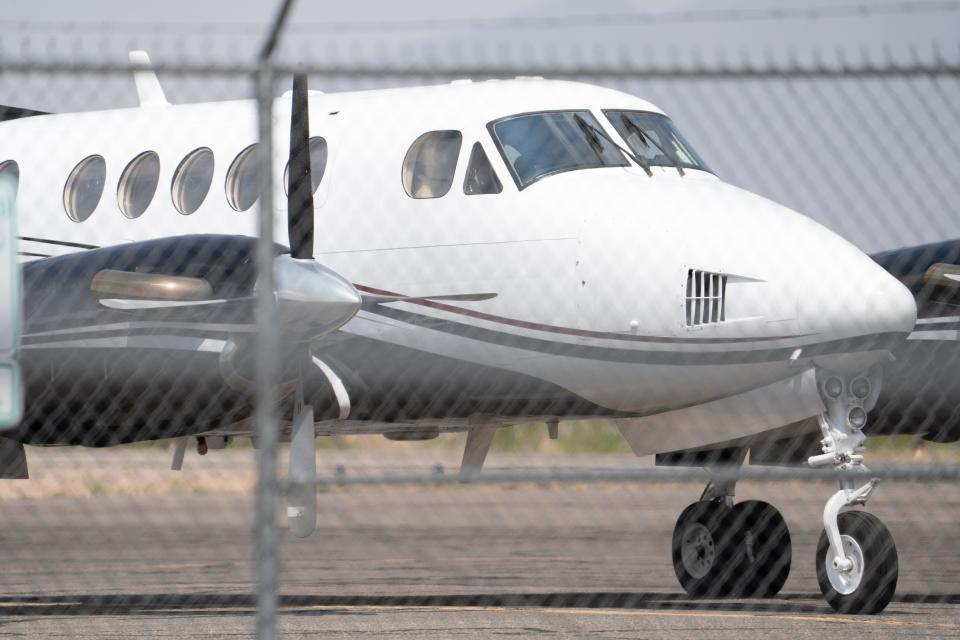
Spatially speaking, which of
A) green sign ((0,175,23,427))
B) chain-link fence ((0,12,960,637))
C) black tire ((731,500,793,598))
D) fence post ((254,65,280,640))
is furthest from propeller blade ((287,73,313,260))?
black tire ((731,500,793,598))

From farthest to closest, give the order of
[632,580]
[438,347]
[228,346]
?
[632,580] → [438,347] → [228,346]

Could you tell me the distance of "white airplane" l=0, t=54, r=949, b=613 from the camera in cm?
879

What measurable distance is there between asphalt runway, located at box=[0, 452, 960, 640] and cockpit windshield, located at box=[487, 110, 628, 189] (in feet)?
9.59

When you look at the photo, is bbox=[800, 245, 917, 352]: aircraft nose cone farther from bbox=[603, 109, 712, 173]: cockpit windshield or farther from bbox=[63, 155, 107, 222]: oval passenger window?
bbox=[63, 155, 107, 222]: oval passenger window

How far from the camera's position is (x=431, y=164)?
423 inches

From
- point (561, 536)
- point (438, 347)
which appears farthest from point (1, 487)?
point (438, 347)

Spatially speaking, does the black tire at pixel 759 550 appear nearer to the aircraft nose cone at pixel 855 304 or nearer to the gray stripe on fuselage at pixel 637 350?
the gray stripe on fuselage at pixel 637 350

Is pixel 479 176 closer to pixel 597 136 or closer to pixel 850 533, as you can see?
pixel 597 136

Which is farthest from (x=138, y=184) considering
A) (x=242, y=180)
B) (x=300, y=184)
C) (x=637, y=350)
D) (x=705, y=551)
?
(x=705, y=551)

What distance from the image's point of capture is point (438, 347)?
1042 centimetres

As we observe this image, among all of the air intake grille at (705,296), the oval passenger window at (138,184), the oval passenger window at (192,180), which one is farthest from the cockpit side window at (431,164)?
the oval passenger window at (138,184)

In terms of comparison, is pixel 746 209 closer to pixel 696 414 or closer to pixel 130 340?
pixel 696 414

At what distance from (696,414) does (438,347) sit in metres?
1.73

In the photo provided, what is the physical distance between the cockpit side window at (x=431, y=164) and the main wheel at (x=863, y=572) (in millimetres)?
3409
